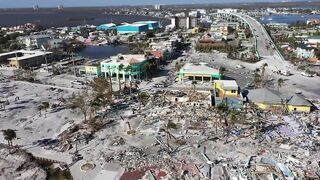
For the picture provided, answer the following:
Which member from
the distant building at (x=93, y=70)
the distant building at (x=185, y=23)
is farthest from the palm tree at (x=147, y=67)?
the distant building at (x=185, y=23)

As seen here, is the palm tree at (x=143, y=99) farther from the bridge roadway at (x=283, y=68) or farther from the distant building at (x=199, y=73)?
the bridge roadway at (x=283, y=68)

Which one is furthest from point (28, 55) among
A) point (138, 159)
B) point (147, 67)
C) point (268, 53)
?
point (138, 159)

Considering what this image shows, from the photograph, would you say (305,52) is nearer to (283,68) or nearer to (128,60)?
(283,68)

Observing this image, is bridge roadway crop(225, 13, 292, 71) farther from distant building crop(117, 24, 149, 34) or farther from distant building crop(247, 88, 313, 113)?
distant building crop(117, 24, 149, 34)

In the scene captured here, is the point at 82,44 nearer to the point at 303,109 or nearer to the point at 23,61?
the point at 23,61

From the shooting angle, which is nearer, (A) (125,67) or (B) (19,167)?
(B) (19,167)

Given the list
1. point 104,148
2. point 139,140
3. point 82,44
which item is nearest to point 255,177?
point 139,140
